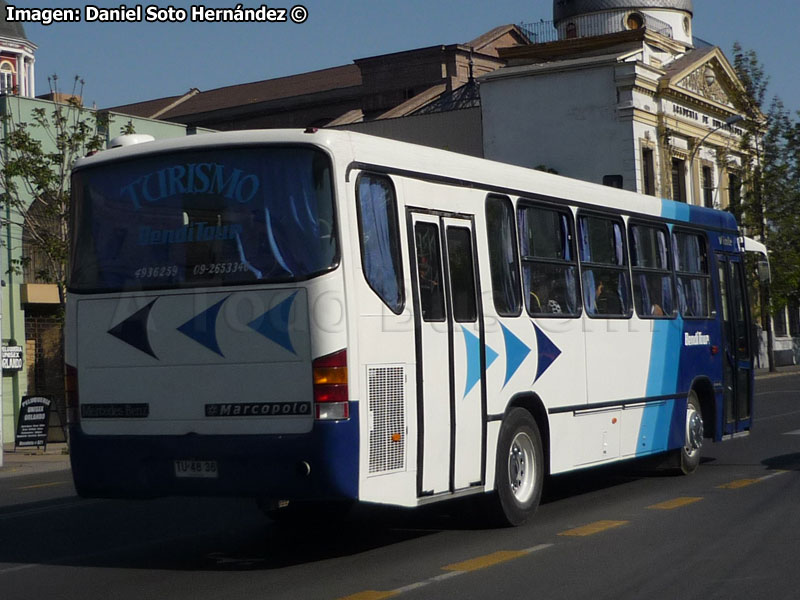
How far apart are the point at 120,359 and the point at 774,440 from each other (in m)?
12.0

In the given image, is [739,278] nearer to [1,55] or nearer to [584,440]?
[584,440]

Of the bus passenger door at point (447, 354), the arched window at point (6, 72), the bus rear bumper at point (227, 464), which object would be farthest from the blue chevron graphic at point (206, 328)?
the arched window at point (6, 72)

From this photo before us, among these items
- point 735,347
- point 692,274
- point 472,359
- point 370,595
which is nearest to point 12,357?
point 735,347

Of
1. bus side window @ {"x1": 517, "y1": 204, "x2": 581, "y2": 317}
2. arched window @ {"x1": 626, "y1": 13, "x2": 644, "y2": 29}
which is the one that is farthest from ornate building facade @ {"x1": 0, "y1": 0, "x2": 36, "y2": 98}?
bus side window @ {"x1": 517, "y1": 204, "x2": 581, "y2": 317}

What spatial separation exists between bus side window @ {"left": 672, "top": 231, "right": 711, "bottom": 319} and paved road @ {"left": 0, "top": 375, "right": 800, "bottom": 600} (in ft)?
6.28

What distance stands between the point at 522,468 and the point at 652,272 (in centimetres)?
365

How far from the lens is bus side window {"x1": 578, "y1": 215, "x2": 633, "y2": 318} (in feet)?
40.5

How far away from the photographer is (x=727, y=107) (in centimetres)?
5625

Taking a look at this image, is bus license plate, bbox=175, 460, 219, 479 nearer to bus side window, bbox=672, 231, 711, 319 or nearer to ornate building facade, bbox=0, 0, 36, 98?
bus side window, bbox=672, 231, 711, 319

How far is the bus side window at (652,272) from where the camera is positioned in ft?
44.0

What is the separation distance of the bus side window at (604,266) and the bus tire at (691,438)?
2.08 metres

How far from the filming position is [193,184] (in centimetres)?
931

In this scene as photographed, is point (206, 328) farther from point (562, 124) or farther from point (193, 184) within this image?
point (562, 124)

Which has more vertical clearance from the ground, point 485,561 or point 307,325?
point 307,325
